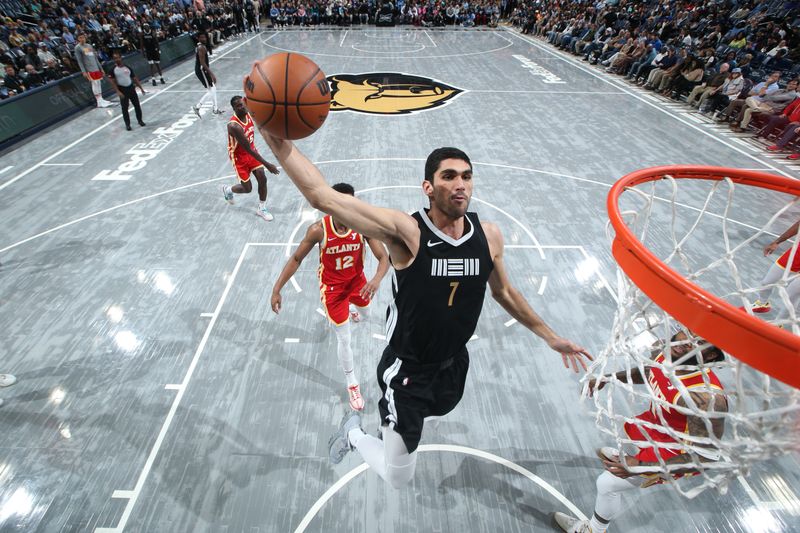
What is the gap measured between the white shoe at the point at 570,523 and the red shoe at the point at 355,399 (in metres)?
1.71

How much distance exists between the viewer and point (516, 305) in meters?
2.78

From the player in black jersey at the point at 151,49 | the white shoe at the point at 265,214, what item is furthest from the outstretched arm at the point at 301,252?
the player in black jersey at the point at 151,49

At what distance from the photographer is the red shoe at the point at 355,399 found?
3812 mm

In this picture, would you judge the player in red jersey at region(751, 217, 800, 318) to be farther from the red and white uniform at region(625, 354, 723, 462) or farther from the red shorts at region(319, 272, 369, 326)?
the red shorts at region(319, 272, 369, 326)

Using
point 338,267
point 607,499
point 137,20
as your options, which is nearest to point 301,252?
point 338,267

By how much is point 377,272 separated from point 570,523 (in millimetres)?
2326

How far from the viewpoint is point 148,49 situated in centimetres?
1316

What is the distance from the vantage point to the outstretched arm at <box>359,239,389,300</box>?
3.64m


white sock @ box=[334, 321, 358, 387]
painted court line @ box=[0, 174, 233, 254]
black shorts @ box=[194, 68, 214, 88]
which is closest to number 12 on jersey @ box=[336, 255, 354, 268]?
white sock @ box=[334, 321, 358, 387]

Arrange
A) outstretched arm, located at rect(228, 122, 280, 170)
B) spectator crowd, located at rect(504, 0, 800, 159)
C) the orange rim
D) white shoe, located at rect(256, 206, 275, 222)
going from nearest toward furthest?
the orange rim < outstretched arm, located at rect(228, 122, 280, 170) < white shoe, located at rect(256, 206, 275, 222) < spectator crowd, located at rect(504, 0, 800, 159)

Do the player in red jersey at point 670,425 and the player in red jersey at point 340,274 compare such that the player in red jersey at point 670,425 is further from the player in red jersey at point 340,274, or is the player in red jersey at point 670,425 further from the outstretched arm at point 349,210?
the player in red jersey at point 340,274

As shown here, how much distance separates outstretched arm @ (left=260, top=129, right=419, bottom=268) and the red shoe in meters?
1.94

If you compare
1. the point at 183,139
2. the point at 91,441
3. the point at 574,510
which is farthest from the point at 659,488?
the point at 183,139

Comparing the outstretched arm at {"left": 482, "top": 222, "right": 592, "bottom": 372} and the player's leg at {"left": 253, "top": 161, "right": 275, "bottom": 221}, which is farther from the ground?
the outstretched arm at {"left": 482, "top": 222, "right": 592, "bottom": 372}
